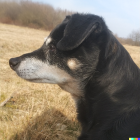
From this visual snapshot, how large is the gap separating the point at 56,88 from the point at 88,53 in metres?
2.91

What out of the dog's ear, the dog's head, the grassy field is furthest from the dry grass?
the dog's ear

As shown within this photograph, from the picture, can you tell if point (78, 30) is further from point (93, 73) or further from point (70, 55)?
point (93, 73)

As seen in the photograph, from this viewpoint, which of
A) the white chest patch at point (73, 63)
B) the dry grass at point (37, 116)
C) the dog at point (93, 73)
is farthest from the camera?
the dry grass at point (37, 116)

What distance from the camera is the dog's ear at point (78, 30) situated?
209cm

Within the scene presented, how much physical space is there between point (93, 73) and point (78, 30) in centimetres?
69

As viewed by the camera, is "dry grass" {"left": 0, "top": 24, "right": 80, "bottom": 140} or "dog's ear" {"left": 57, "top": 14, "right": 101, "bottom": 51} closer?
"dog's ear" {"left": 57, "top": 14, "right": 101, "bottom": 51}

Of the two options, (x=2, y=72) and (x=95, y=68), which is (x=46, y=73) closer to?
(x=95, y=68)

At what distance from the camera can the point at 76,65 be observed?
237cm

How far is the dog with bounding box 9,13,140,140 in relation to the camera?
2.05 metres

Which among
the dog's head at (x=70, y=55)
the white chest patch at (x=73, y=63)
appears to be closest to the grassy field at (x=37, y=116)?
the dog's head at (x=70, y=55)

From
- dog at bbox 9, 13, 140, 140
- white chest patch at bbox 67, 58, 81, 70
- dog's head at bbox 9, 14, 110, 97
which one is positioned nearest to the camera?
dog at bbox 9, 13, 140, 140

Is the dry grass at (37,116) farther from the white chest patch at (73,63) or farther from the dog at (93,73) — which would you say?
the white chest patch at (73,63)

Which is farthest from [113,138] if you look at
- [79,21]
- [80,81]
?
[79,21]

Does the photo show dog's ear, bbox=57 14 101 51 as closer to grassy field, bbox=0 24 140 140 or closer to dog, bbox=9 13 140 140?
dog, bbox=9 13 140 140
